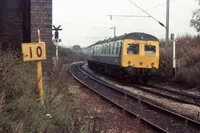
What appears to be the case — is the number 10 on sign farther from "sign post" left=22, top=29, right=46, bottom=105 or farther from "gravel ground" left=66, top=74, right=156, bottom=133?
"gravel ground" left=66, top=74, right=156, bottom=133

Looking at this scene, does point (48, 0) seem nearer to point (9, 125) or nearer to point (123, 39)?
point (9, 125)

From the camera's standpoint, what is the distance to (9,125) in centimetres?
541

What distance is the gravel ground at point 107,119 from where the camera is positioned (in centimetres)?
936

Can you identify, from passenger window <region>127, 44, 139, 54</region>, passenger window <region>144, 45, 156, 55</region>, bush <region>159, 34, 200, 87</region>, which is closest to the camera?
bush <region>159, 34, 200, 87</region>

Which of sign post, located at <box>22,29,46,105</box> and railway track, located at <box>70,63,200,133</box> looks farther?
railway track, located at <box>70,63,200,133</box>

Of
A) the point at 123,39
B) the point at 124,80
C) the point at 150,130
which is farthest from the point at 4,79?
the point at 124,80

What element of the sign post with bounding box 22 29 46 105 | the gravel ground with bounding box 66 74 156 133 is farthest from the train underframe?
the sign post with bounding box 22 29 46 105

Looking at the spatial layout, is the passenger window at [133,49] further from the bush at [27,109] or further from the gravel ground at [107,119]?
the bush at [27,109]

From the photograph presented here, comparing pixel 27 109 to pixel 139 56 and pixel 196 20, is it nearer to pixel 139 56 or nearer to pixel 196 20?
pixel 139 56

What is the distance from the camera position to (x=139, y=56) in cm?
2523

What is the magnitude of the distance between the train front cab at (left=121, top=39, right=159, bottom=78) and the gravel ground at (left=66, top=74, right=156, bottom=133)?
8690 mm

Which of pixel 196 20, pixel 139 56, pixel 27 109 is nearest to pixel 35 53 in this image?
pixel 27 109

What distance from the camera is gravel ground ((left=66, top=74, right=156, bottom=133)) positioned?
936 cm

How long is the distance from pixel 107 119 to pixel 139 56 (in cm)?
1433
